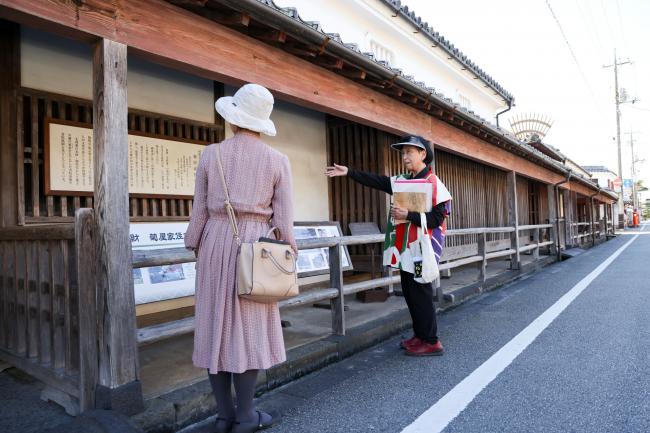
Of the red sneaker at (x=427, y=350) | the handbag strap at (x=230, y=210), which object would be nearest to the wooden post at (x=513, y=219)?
the red sneaker at (x=427, y=350)

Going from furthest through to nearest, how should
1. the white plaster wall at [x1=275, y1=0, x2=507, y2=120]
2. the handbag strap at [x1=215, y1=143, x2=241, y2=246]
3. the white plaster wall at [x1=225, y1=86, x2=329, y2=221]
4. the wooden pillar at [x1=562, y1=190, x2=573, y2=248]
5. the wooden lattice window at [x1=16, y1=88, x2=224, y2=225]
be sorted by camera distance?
the wooden pillar at [x1=562, y1=190, x2=573, y2=248]
the white plaster wall at [x1=275, y1=0, x2=507, y2=120]
the white plaster wall at [x1=225, y1=86, x2=329, y2=221]
the wooden lattice window at [x1=16, y1=88, x2=224, y2=225]
the handbag strap at [x1=215, y1=143, x2=241, y2=246]

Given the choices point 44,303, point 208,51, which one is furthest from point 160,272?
point 208,51

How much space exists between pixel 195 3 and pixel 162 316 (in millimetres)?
3308

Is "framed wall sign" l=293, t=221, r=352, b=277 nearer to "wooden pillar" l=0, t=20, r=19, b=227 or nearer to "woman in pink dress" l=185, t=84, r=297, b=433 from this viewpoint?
"woman in pink dress" l=185, t=84, r=297, b=433

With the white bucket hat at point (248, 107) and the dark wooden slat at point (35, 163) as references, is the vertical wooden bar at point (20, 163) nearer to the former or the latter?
the dark wooden slat at point (35, 163)

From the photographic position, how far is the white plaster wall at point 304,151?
6.73 m

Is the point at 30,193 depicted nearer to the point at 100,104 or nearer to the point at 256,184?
the point at 100,104

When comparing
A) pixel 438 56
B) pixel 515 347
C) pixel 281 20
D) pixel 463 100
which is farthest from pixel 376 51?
pixel 515 347

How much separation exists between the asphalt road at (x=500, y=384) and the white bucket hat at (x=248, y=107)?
191 centimetres

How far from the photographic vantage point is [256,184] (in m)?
2.44

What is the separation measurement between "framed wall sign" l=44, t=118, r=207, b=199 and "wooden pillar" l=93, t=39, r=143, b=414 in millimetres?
1750

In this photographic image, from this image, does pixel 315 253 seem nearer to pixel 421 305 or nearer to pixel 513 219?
pixel 421 305


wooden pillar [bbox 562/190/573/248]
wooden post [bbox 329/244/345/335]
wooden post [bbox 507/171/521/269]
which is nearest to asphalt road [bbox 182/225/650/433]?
wooden post [bbox 329/244/345/335]

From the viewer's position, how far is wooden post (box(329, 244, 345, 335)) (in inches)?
173
